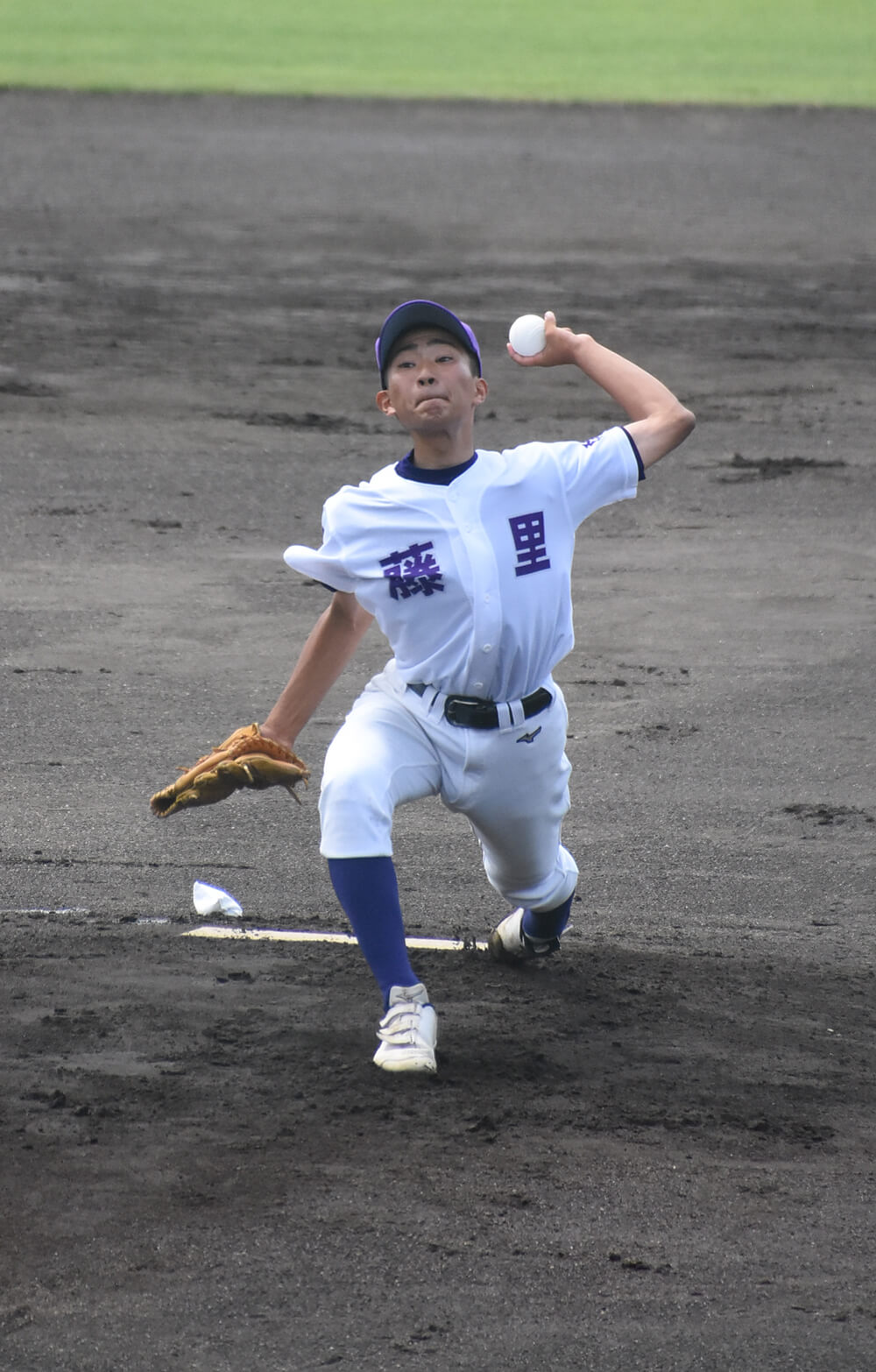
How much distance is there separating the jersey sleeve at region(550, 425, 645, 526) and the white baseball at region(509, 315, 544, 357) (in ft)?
0.70

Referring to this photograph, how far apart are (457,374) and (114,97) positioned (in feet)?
71.3

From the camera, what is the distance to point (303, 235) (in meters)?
15.8

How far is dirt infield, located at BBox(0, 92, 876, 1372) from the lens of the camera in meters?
2.83

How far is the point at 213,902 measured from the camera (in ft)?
15.1

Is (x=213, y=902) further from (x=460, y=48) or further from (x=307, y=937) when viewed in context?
(x=460, y=48)

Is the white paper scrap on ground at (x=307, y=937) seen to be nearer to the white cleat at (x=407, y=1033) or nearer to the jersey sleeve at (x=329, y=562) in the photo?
the white cleat at (x=407, y=1033)

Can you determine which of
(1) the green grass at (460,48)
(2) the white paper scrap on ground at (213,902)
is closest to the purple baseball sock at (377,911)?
(2) the white paper scrap on ground at (213,902)

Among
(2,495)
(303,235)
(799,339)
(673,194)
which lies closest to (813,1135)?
(2,495)

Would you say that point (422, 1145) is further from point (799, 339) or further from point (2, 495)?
point (799, 339)

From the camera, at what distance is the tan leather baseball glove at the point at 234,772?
12.0 feet

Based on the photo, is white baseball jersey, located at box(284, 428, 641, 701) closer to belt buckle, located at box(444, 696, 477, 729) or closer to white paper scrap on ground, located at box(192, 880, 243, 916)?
belt buckle, located at box(444, 696, 477, 729)

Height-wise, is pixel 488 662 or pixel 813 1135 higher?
pixel 488 662

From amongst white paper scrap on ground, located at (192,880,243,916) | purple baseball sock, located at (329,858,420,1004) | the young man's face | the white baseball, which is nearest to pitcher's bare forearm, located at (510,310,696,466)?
the white baseball

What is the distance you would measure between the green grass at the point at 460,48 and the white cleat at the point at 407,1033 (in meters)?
22.6
